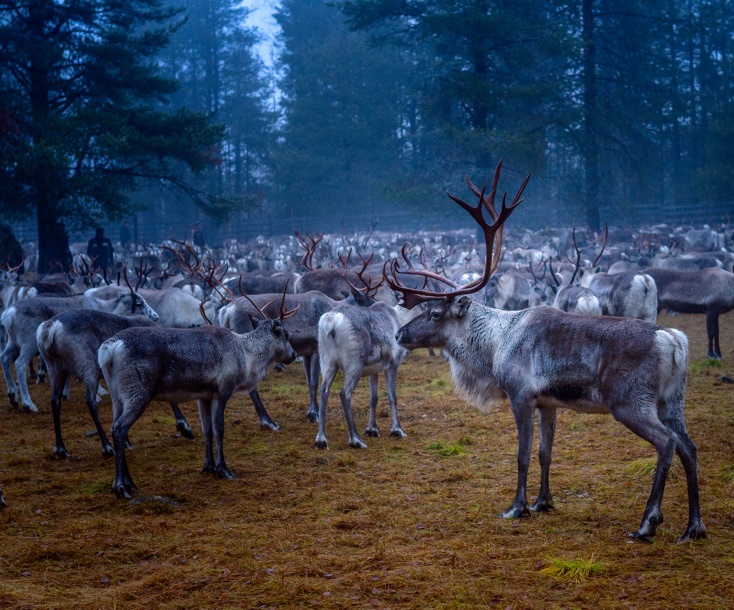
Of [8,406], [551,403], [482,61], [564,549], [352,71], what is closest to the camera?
[564,549]

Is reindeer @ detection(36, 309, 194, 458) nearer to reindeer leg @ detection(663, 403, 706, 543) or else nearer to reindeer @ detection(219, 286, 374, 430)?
reindeer @ detection(219, 286, 374, 430)

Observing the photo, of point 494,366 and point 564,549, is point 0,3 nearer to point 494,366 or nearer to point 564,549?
point 494,366

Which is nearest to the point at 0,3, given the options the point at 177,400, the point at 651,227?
the point at 177,400

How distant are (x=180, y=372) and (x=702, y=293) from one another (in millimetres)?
8333

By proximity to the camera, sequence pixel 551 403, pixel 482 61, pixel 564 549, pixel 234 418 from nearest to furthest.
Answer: pixel 564 549 < pixel 551 403 < pixel 234 418 < pixel 482 61

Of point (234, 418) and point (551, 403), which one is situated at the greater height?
point (551, 403)

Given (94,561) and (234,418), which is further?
(234,418)

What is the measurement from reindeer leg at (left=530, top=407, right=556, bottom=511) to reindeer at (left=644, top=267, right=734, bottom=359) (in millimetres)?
6343

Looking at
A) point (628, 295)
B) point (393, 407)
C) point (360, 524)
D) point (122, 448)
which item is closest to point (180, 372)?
point (122, 448)

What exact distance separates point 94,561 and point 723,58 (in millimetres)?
40938

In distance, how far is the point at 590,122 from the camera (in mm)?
28938

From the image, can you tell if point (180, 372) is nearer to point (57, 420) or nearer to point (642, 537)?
point (57, 420)

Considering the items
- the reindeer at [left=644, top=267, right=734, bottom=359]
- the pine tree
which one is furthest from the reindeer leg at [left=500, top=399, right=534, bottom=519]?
the pine tree

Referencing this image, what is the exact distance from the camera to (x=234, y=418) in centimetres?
834
